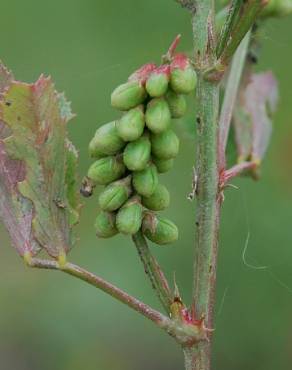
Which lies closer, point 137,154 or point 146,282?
point 137,154

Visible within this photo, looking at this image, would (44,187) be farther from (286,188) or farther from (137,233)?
(286,188)

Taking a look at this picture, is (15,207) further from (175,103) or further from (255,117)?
(255,117)

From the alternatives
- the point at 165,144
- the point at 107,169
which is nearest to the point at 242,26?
the point at 165,144

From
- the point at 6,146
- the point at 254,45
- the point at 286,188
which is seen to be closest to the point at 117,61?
the point at 286,188

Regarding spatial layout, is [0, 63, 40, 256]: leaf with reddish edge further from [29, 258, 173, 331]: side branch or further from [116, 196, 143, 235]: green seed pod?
[116, 196, 143, 235]: green seed pod

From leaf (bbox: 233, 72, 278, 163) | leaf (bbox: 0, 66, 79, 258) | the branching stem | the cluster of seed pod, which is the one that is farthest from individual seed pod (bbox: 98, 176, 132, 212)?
leaf (bbox: 233, 72, 278, 163)

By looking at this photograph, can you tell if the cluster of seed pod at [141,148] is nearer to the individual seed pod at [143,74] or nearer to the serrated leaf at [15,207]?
the individual seed pod at [143,74]

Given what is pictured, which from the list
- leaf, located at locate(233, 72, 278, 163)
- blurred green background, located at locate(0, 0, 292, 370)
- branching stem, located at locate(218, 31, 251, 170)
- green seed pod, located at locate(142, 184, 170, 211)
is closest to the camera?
green seed pod, located at locate(142, 184, 170, 211)

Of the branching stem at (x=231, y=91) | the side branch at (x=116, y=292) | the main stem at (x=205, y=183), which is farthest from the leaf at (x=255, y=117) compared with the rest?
the side branch at (x=116, y=292)
